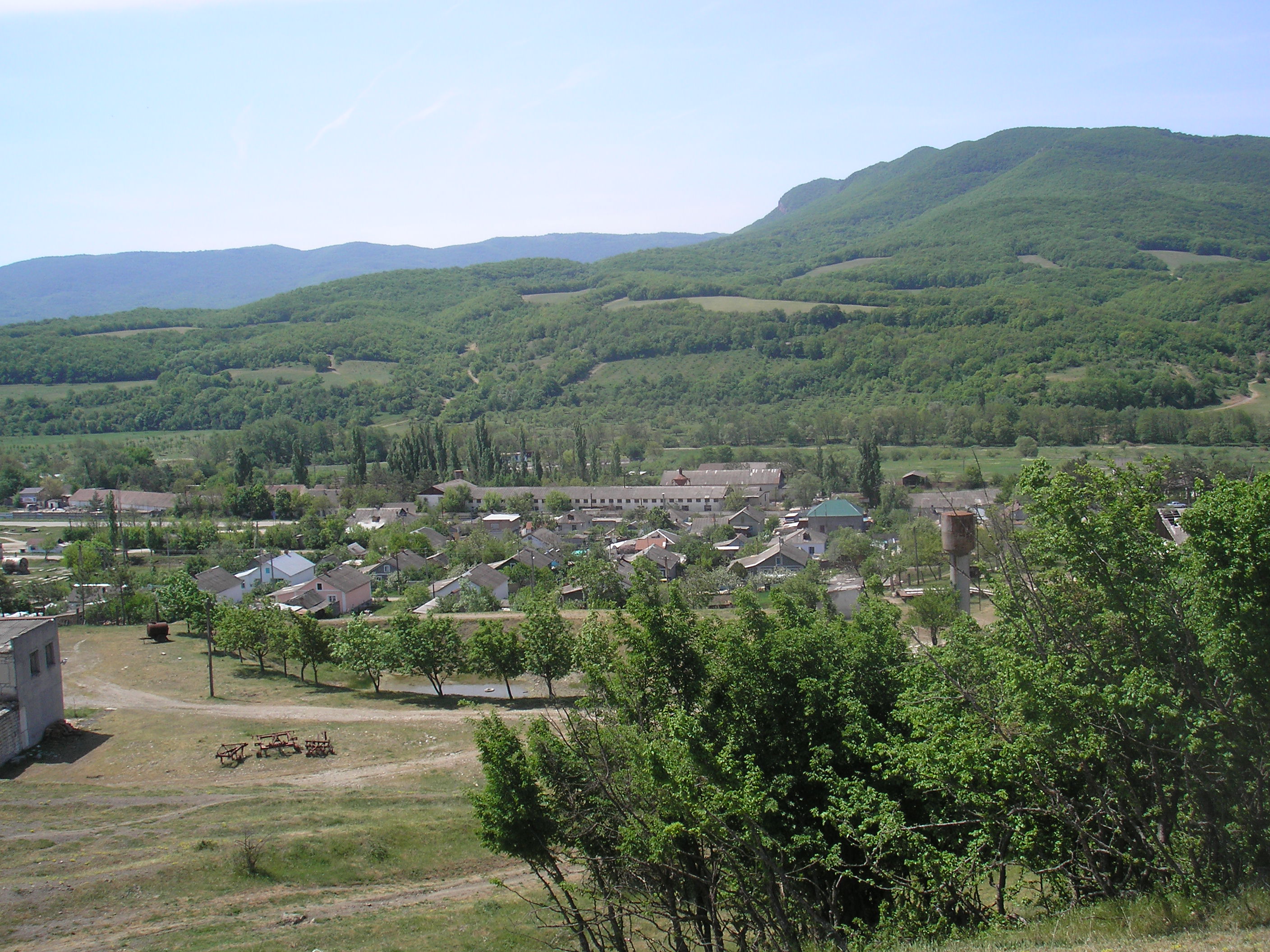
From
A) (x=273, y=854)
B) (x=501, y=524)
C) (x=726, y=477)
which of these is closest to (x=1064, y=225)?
(x=726, y=477)

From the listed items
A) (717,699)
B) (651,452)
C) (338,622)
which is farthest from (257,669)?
(651,452)

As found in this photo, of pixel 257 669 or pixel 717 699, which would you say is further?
pixel 257 669

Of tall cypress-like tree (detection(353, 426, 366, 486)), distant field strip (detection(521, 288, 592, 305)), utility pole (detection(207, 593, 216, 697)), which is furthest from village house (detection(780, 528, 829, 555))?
distant field strip (detection(521, 288, 592, 305))

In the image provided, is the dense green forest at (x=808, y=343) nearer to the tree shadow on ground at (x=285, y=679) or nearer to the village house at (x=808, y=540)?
the village house at (x=808, y=540)

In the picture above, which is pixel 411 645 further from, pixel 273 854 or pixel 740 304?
pixel 740 304

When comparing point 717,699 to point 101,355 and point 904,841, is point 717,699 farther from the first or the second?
point 101,355

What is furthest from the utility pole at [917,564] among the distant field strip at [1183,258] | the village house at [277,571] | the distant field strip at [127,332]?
the distant field strip at [127,332]
